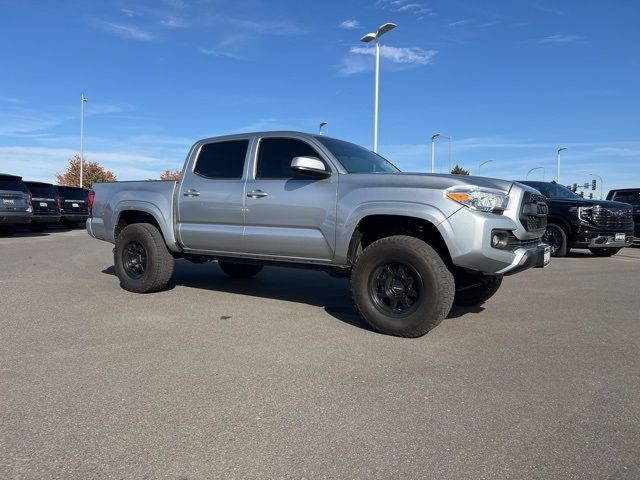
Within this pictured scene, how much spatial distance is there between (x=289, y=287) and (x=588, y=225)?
781 centimetres

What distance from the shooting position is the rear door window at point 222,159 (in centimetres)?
604

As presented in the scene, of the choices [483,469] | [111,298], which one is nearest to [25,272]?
[111,298]

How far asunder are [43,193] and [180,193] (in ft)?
45.3

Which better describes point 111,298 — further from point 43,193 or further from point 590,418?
point 43,193

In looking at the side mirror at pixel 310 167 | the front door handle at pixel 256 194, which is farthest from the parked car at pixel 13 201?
the side mirror at pixel 310 167

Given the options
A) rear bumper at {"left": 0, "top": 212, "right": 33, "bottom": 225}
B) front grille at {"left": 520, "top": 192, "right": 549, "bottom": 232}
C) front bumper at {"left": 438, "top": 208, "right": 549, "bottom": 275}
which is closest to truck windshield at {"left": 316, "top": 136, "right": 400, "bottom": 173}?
front bumper at {"left": 438, "top": 208, "right": 549, "bottom": 275}

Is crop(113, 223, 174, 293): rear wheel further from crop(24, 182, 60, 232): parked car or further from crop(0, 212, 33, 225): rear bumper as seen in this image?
crop(24, 182, 60, 232): parked car

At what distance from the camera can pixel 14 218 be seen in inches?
580

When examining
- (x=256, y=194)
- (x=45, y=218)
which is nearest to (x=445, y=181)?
(x=256, y=194)

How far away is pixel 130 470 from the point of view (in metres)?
2.40

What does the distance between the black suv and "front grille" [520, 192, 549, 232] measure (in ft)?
23.7

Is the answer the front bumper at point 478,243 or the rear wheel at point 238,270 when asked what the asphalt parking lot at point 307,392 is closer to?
the front bumper at point 478,243

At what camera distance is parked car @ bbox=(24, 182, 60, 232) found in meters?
17.3

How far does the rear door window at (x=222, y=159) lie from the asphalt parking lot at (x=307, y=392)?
5.12 feet
